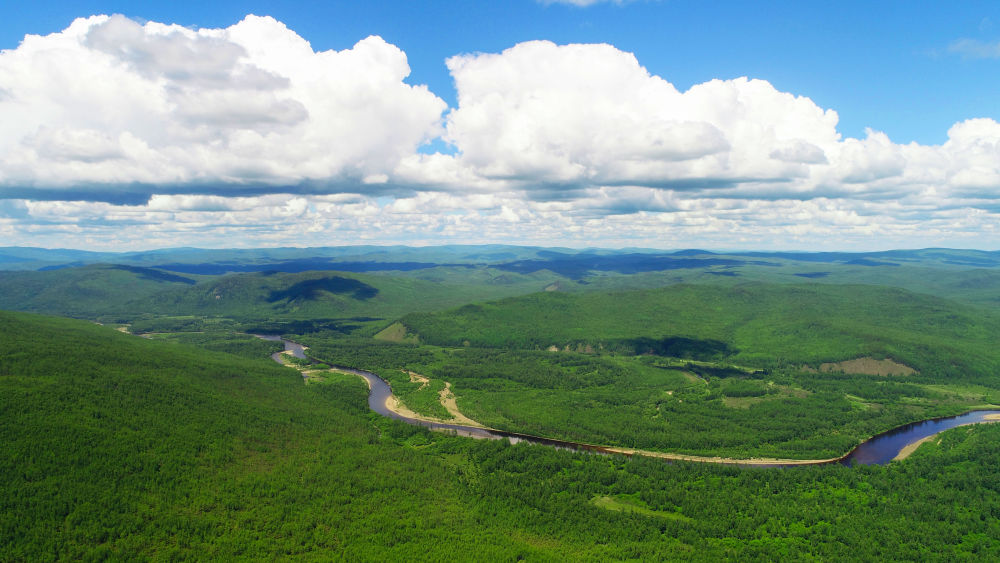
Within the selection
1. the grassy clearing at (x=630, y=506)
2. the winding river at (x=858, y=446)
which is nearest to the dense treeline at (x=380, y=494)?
the grassy clearing at (x=630, y=506)

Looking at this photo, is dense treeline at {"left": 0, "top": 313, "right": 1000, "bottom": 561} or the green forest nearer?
dense treeline at {"left": 0, "top": 313, "right": 1000, "bottom": 561}

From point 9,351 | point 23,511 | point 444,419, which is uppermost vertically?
point 9,351

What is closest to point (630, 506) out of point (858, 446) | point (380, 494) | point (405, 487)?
point (405, 487)

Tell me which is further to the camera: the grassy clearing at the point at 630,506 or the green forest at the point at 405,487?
the grassy clearing at the point at 630,506

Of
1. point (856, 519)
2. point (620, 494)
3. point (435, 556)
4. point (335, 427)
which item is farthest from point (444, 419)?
point (856, 519)

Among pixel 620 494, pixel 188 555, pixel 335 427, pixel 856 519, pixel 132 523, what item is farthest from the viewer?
pixel 335 427

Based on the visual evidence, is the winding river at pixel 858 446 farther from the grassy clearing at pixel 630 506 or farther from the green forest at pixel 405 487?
the grassy clearing at pixel 630 506

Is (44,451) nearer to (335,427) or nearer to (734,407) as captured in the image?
(335,427)

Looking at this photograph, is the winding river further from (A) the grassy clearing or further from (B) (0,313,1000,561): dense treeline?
(A) the grassy clearing

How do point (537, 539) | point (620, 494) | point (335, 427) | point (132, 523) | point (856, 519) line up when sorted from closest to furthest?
point (132, 523)
point (537, 539)
point (856, 519)
point (620, 494)
point (335, 427)

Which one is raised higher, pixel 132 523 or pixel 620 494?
pixel 132 523

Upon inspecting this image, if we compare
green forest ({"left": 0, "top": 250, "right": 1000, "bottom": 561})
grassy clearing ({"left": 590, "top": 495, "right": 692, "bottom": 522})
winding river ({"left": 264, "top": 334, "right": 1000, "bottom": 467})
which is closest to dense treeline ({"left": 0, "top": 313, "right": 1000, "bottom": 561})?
green forest ({"left": 0, "top": 250, "right": 1000, "bottom": 561})
